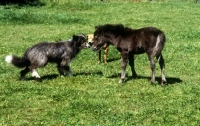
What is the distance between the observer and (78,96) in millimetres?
12555

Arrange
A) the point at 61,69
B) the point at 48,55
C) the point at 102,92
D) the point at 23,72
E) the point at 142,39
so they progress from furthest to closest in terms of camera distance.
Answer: the point at 61,69 → the point at 23,72 → the point at 48,55 → the point at 142,39 → the point at 102,92

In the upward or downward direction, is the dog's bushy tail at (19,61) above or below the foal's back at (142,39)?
below

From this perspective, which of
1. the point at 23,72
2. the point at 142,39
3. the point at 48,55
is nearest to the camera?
the point at 142,39

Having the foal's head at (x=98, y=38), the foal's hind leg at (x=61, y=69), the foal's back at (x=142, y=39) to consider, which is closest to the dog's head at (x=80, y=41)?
the foal's head at (x=98, y=38)

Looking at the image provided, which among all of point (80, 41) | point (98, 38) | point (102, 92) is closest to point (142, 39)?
point (98, 38)

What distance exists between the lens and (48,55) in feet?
46.5

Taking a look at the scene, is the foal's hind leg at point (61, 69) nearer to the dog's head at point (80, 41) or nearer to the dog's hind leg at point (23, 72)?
the dog's head at point (80, 41)

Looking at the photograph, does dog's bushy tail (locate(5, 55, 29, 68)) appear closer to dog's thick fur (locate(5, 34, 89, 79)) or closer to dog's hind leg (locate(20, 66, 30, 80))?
dog's thick fur (locate(5, 34, 89, 79))

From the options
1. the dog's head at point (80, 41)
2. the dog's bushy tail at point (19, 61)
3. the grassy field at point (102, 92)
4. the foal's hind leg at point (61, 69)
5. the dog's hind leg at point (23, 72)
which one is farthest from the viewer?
the dog's head at point (80, 41)

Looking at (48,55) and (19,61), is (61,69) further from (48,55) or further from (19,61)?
(19,61)

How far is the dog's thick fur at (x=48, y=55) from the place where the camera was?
14000mm

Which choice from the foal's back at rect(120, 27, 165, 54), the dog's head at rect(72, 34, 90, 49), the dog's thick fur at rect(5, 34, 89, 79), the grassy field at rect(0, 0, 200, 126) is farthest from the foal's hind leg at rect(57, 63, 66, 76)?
the foal's back at rect(120, 27, 165, 54)

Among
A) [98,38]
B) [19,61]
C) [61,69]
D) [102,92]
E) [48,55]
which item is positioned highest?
[98,38]

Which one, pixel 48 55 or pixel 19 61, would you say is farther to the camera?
pixel 48 55
